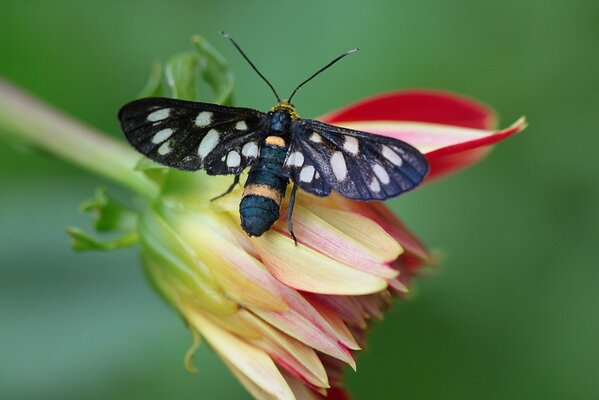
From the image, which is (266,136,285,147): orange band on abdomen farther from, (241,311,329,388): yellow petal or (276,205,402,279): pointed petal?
(241,311,329,388): yellow petal

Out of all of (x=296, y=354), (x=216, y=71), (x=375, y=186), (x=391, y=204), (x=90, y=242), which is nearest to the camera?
(x=375, y=186)

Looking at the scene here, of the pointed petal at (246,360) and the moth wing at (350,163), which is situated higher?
the moth wing at (350,163)

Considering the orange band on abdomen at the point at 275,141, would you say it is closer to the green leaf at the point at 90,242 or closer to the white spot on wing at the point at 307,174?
the white spot on wing at the point at 307,174

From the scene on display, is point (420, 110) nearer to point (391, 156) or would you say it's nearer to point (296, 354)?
point (391, 156)

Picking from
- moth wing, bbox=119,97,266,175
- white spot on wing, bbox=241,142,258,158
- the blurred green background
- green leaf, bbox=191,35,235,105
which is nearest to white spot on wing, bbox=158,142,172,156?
moth wing, bbox=119,97,266,175

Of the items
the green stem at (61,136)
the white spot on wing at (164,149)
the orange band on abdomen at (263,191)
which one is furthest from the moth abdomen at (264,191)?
the green stem at (61,136)

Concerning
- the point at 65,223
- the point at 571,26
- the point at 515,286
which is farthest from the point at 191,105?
the point at 571,26

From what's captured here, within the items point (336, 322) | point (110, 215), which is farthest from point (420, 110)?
point (110, 215)

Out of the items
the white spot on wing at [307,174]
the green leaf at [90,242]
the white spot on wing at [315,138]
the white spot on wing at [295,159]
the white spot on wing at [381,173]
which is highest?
the white spot on wing at [315,138]
